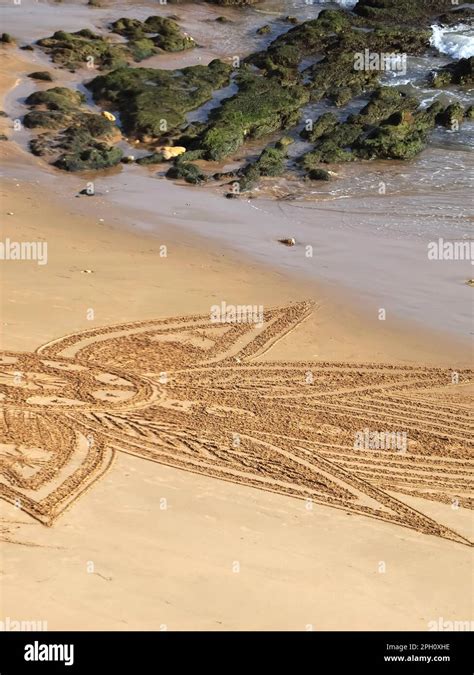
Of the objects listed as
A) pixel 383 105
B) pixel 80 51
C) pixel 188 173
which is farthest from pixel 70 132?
pixel 383 105

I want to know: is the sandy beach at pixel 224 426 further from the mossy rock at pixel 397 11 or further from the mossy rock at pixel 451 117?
the mossy rock at pixel 397 11

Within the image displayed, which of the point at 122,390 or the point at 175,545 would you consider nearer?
the point at 175,545

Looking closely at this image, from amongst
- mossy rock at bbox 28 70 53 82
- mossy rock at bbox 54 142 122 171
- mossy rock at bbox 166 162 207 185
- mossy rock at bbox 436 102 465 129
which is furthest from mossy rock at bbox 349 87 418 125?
mossy rock at bbox 28 70 53 82

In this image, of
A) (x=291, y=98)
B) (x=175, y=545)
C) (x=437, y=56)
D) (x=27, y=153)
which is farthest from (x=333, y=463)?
(x=437, y=56)

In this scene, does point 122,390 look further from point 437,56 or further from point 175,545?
point 437,56

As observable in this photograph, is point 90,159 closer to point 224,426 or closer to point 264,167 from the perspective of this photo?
point 264,167

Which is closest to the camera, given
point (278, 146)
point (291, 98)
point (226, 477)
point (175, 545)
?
point (175, 545)
